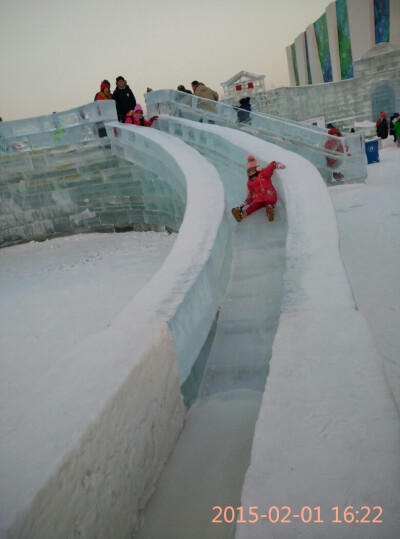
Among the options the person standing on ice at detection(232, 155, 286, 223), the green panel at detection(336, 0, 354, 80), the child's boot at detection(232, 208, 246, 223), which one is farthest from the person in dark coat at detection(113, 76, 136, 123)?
the green panel at detection(336, 0, 354, 80)

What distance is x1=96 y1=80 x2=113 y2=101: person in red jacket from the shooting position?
10328 millimetres

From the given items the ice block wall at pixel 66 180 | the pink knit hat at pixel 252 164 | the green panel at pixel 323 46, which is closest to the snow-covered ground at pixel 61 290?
the ice block wall at pixel 66 180

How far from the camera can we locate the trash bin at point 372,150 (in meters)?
11.9

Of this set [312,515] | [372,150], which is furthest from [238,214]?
[372,150]

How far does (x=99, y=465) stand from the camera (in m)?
1.37

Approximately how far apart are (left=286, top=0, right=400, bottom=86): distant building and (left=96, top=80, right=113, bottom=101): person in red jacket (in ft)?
58.7

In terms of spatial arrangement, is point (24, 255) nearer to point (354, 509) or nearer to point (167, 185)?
point (167, 185)

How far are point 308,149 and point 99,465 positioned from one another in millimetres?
8445

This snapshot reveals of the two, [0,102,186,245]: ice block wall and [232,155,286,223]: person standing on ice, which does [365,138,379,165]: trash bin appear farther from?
[232,155,286,223]: person standing on ice

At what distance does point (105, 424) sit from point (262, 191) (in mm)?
→ 4082

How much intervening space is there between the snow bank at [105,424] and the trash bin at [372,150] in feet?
36.6

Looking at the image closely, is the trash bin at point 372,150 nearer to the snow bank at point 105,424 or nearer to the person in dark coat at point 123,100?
the person in dark coat at point 123,100

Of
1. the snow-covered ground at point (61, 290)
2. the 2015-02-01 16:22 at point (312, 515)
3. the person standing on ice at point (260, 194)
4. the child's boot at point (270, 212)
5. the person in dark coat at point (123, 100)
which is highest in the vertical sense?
the person in dark coat at point (123, 100)

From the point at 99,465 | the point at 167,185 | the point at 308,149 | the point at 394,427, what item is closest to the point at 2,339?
the point at 167,185
